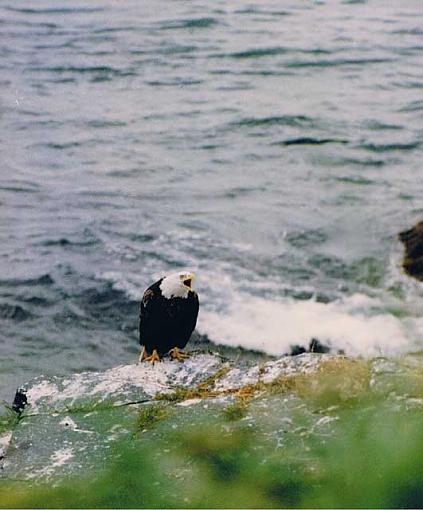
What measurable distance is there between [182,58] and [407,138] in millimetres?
6573

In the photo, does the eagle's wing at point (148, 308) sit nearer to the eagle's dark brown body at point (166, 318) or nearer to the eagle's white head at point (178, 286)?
the eagle's dark brown body at point (166, 318)

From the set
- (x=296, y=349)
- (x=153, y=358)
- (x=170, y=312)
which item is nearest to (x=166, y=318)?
(x=170, y=312)

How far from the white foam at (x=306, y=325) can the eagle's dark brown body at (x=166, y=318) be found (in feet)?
9.70

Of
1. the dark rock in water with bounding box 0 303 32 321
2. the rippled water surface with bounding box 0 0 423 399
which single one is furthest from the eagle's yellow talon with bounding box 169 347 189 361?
the dark rock in water with bounding box 0 303 32 321

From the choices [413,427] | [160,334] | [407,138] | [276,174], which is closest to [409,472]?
[413,427]

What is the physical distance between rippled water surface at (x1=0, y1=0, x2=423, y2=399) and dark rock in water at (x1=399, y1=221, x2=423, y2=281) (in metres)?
0.20

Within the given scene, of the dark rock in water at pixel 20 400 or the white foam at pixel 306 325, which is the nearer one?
the dark rock in water at pixel 20 400

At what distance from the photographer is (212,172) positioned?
14.5 metres

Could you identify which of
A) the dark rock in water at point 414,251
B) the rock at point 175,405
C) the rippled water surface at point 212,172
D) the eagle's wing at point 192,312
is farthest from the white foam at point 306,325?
the rock at point 175,405

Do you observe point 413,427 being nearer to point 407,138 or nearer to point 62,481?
point 62,481

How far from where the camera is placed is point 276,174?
1422 cm

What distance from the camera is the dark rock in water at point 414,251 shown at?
10.5 m

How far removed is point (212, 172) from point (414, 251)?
4575mm

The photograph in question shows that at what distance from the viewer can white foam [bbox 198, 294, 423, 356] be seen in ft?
30.0
